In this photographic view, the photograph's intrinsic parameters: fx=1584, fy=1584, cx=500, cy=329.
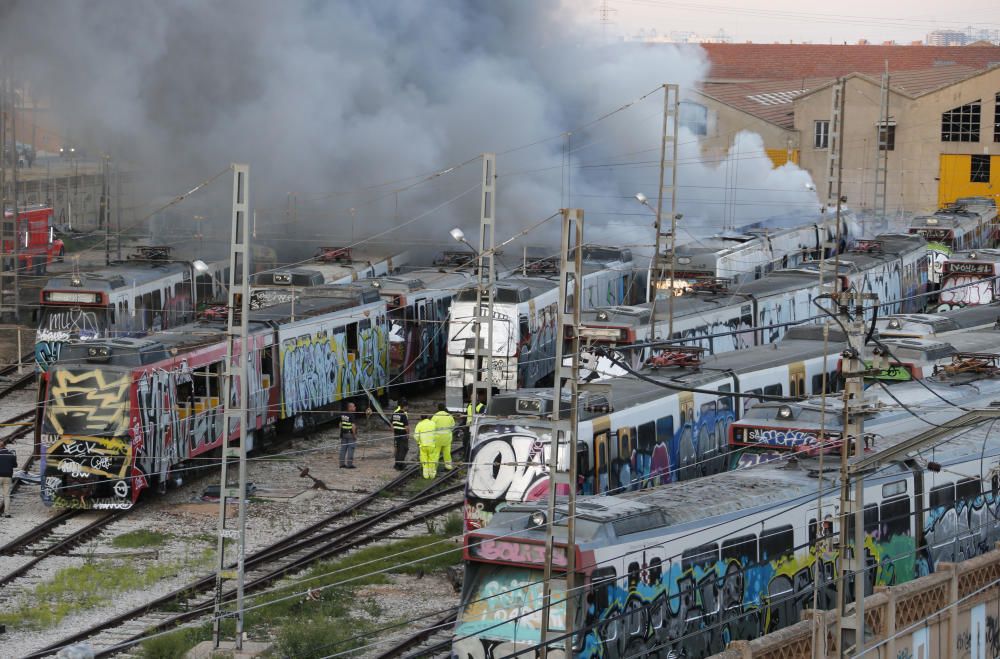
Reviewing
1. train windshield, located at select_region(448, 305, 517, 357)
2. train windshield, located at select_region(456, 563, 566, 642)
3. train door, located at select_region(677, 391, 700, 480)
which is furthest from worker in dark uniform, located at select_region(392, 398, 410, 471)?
train windshield, located at select_region(456, 563, 566, 642)

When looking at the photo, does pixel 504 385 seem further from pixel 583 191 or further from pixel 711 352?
pixel 583 191

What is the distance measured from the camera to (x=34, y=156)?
224 feet

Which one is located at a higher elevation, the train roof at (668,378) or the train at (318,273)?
the train at (318,273)

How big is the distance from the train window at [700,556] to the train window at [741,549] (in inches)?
5.6

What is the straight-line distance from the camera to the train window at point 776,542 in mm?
15172

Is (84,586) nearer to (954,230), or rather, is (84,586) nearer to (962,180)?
A: (954,230)

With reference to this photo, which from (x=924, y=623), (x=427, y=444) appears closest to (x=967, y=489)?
(x=924, y=623)

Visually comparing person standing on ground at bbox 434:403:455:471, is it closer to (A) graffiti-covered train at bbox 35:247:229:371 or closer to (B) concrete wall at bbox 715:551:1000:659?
(A) graffiti-covered train at bbox 35:247:229:371

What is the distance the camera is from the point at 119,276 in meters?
31.8

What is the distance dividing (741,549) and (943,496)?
3.62 metres

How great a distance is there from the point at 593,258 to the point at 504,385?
10.1 m

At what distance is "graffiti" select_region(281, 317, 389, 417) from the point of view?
27.1m

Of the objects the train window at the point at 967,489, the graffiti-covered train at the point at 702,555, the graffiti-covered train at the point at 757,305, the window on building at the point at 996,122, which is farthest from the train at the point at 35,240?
the window on building at the point at 996,122

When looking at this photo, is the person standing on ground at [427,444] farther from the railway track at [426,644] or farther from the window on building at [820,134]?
the window on building at [820,134]
